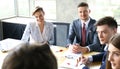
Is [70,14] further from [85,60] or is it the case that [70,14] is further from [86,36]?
[85,60]

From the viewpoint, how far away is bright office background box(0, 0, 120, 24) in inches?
146

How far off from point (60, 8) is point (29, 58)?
3.65 metres

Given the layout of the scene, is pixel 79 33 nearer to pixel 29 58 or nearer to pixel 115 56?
pixel 115 56

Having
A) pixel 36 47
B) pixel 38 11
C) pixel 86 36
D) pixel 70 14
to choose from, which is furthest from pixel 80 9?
pixel 36 47

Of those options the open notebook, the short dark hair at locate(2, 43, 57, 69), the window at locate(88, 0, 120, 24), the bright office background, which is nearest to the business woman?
the open notebook

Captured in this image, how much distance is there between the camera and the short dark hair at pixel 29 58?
0.49m

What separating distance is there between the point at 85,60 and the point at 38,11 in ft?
4.11

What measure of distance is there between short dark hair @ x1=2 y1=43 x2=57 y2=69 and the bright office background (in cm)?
333

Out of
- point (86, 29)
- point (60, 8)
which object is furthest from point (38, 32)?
point (60, 8)

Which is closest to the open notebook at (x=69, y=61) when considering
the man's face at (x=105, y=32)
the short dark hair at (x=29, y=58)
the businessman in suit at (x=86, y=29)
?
the man's face at (x=105, y=32)

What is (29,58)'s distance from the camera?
50cm

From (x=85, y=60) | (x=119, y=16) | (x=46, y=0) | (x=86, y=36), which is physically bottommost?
(x=85, y=60)

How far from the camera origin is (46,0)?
436 centimetres

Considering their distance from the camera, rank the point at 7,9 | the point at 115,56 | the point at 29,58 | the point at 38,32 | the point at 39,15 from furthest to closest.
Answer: the point at 7,9 → the point at 38,32 → the point at 39,15 → the point at 115,56 → the point at 29,58
